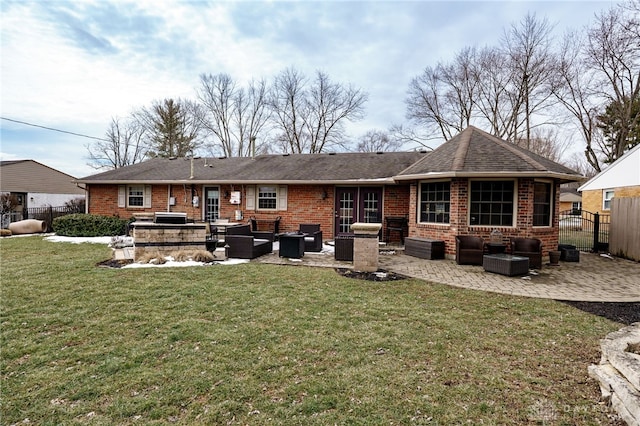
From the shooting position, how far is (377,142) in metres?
31.8

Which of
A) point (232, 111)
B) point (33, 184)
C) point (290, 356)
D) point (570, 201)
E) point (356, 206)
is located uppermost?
point (232, 111)

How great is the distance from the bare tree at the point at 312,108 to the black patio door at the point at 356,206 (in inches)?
634

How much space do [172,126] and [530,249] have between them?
28.3 metres

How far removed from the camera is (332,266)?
7684 millimetres

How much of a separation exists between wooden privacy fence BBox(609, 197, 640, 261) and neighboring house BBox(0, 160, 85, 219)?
3356 cm

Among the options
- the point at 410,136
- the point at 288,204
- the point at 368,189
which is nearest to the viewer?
the point at 368,189

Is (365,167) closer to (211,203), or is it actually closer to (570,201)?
(211,203)

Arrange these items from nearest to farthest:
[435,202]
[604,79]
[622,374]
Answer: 1. [622,374]
2. [435,202]
3. [604,79]

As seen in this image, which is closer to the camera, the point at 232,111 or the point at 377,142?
the point at 232,111

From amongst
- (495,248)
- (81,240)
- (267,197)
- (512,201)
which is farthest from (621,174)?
(81,240)

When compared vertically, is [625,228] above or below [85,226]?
above

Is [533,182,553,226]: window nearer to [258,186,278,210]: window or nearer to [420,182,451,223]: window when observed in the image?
[420,182,451,223]: window

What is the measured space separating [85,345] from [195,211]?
434 inches

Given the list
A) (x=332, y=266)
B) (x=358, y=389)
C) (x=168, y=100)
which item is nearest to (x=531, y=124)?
(x=332, y=266)
